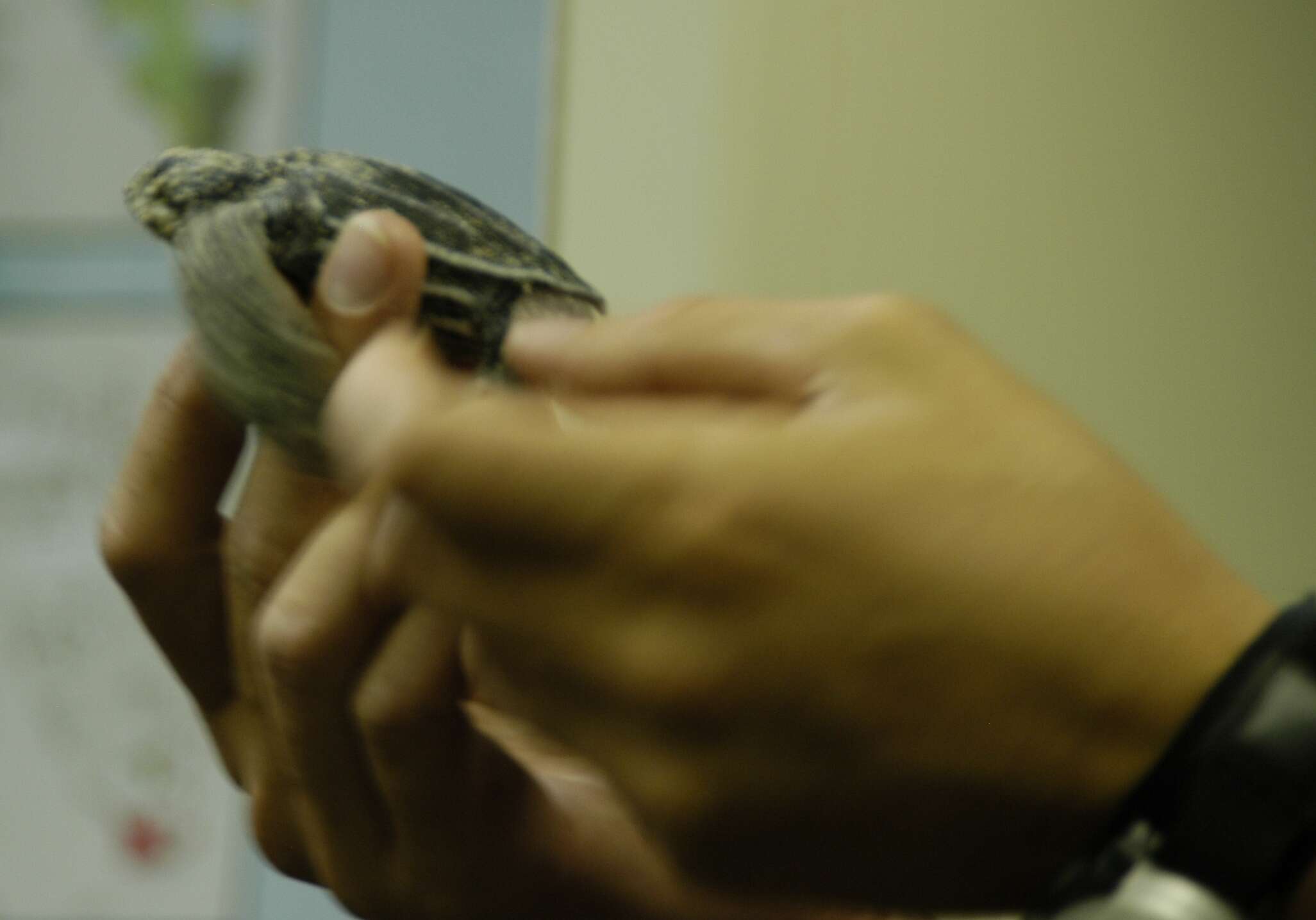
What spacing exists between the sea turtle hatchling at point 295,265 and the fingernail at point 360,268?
22 millimetres

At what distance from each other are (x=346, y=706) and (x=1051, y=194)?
0.67 meters

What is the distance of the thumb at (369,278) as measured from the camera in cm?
40

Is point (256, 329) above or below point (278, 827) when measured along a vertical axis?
above

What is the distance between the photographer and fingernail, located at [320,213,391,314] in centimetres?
40

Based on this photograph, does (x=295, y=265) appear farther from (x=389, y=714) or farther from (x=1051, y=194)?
(x=1051, y=194)

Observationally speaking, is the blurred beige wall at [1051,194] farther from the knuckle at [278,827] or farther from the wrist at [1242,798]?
the wrist at [1242,798]

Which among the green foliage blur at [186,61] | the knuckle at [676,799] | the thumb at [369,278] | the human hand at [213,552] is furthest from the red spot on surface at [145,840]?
the knuckle at [676,799]

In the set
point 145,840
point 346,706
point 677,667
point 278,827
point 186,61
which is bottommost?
point 145,840

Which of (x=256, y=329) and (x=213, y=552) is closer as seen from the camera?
(x=256, y=329)

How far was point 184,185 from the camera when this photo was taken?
0.46 m

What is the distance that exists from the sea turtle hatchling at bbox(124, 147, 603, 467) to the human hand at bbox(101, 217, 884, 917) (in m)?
0.02

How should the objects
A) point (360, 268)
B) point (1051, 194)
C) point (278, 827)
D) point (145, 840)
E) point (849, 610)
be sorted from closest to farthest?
point (849, 610) < point (360, 268) < point (278, 827) < point (1051, 194) < point (145, 840)

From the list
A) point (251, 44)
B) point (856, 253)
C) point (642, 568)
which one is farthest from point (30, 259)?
point (642, 568)

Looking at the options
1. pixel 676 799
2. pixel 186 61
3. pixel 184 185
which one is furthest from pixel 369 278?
pixel 186 61
